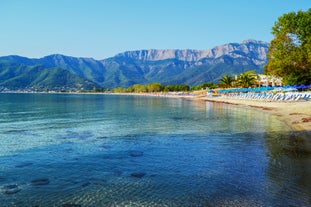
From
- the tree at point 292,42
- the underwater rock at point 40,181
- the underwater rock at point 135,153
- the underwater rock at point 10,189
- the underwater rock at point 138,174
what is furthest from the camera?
the tree at point 292,42

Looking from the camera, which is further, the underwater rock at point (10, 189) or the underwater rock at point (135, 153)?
the underwater rock at point (135, 153)

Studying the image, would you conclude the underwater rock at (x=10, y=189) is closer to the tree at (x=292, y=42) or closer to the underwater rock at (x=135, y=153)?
the underwater rock at (x=135, y=153)

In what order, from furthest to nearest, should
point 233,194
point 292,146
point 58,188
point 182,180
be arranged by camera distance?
point 292,146 < point 182,180 < point 58,188 < point 233,194

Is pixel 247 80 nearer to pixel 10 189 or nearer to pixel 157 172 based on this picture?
pixel 157 172

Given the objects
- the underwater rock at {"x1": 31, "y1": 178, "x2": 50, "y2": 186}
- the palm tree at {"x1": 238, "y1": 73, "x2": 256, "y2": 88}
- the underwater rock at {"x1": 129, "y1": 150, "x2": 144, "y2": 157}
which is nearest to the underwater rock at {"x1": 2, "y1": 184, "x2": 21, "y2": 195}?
the underwater rock at {"x1": 31, "y1": 178, "x2": 50, "y2": 186}

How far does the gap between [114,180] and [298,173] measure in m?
6.59

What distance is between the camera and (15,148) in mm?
17328

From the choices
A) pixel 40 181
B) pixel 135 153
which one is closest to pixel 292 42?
pixel 135 153

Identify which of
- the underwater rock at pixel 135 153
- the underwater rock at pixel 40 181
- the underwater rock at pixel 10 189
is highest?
the underwater rock at pixel 10 189

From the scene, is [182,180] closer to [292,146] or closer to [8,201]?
[8,201]

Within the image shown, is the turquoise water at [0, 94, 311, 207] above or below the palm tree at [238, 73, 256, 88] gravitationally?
below

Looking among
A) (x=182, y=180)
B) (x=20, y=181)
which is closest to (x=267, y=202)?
(x=182, y=180)

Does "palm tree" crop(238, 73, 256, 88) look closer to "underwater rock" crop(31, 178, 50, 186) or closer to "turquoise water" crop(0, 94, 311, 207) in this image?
"turquoise water" crop(0, 94, 311, 207)

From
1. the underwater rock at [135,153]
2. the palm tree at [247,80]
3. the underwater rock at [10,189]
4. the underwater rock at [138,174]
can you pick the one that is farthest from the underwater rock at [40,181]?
the palm tree at [247,80]
